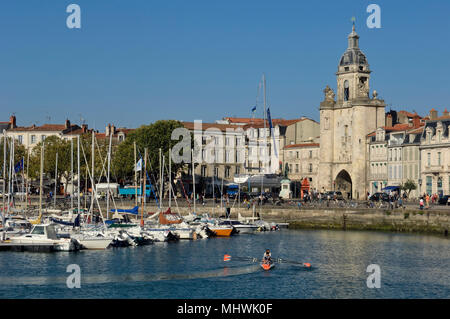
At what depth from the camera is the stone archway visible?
346 ft

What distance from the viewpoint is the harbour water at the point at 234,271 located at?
41.8 metres

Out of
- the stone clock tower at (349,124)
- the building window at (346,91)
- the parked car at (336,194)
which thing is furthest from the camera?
the building window at (346,91)

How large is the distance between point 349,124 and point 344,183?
7749 millimetres

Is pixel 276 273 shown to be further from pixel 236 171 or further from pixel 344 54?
pixel 236 171

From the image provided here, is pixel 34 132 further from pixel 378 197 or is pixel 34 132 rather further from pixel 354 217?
pixel 354 217

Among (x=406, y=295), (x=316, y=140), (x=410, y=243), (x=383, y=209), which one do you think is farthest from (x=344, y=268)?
(x=316, y=140)

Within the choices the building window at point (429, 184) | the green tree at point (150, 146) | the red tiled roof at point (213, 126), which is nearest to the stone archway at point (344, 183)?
the building window at point (429, 184)

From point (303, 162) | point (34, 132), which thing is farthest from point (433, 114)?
point (34, 132)

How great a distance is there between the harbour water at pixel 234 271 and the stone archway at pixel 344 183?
3975 cm

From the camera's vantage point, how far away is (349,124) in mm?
103562

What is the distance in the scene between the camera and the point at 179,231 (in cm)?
6738
